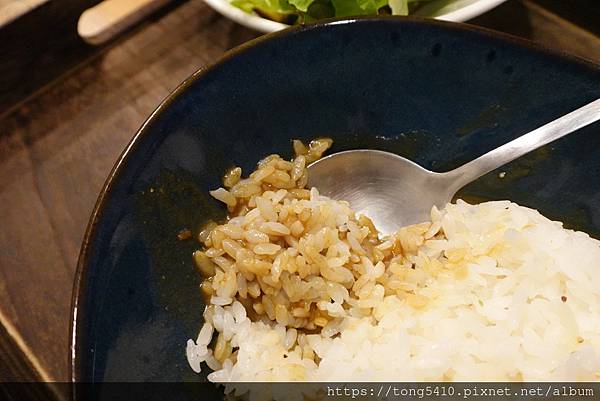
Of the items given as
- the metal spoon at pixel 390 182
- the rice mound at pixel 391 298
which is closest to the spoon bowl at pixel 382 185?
the metal spoon at pixel 390 182

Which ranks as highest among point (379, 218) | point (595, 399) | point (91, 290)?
point (91, 290)

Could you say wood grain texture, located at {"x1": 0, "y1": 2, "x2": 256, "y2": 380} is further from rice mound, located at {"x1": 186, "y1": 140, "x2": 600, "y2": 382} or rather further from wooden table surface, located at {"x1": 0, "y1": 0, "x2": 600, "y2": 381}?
rice mound, located at {"x1": 186, "y1": 140, "x2": 600, "y2": 382}

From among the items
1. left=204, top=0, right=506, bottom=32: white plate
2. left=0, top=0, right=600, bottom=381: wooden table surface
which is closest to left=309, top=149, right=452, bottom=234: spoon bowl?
left=204, top=0, right=506, bottom=32: white plate

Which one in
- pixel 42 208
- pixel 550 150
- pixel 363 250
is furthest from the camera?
pixel 42 208

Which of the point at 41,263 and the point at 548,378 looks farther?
the point at 41,263

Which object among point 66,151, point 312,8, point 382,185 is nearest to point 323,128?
point 382,185

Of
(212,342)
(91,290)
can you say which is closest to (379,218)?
(212,342)

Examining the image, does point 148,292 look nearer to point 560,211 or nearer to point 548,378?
point 548,378
